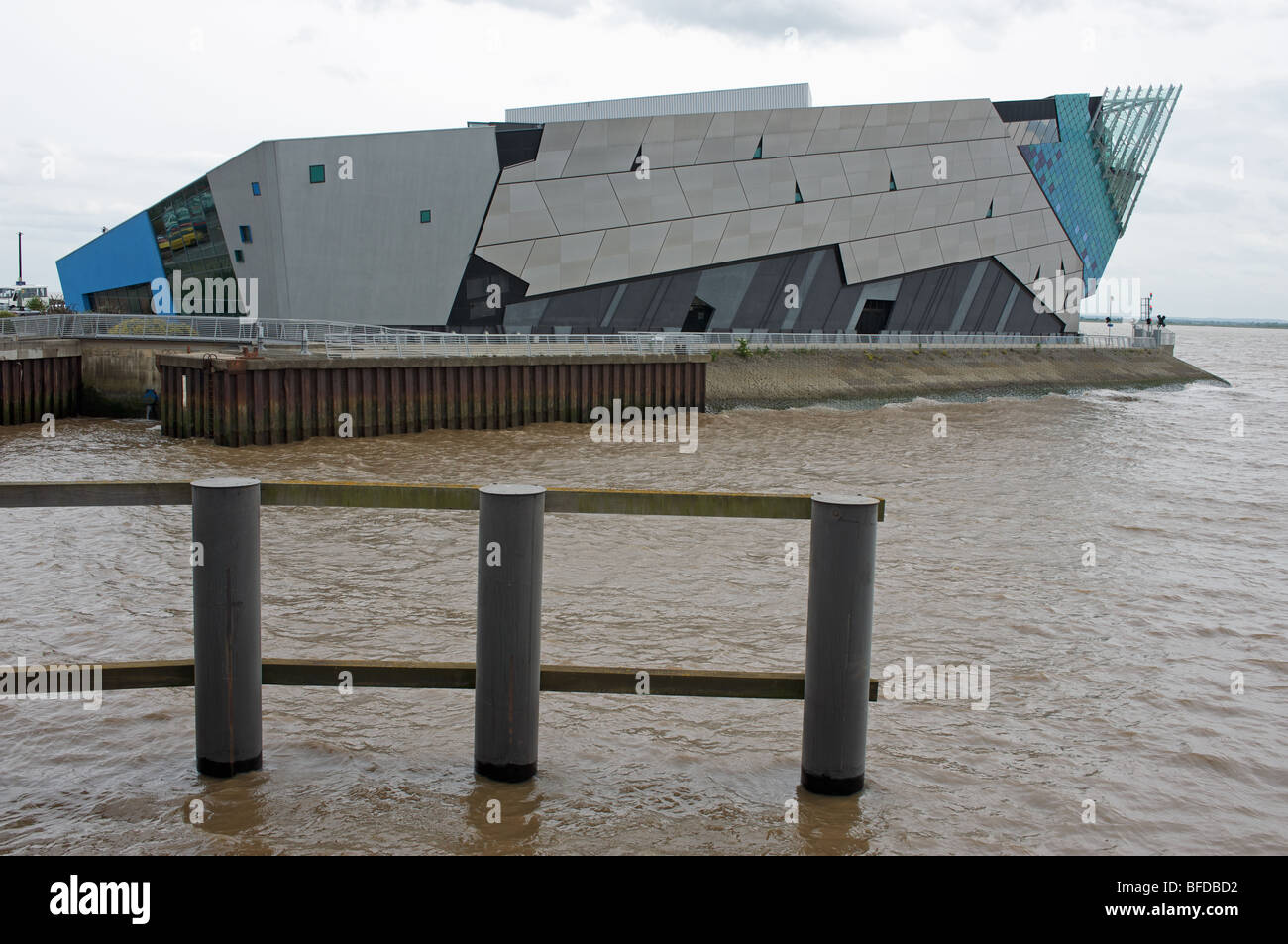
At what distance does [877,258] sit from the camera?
48969 mm

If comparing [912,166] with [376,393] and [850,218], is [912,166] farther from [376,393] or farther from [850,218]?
[376,393]

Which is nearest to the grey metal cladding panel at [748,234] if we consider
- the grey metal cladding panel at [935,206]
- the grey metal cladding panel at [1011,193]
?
the grey metal cladding panel at [935,206]

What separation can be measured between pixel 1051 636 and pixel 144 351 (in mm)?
27221

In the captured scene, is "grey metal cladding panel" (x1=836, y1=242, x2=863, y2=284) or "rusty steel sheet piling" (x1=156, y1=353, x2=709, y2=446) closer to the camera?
"rusty steel sheet piling" (x1=156, y1=353, x2=709, y2=446)

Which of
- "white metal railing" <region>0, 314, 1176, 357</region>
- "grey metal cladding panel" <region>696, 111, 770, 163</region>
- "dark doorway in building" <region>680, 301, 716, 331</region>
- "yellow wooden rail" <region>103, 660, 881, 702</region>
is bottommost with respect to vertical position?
"yellow wooden rail" <region>103, 660, 881, 702</region>

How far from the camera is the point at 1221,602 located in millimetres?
10578

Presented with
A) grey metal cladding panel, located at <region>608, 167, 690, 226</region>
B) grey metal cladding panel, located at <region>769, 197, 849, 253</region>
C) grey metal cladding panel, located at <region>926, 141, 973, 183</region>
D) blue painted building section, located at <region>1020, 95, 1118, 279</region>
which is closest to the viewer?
grey metal cladding panel, located at <region>608, 167, 690, 226</region>

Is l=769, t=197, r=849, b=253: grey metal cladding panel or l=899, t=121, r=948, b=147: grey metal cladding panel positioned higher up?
l=899, t=121, r=948, b=147: grey metal cladding panel

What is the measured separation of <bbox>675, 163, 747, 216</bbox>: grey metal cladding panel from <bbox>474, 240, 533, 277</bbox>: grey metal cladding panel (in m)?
6.94

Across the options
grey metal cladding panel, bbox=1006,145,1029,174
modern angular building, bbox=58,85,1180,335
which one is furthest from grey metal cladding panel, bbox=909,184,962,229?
grey metal cladding panel, bbox=1006,145,1029,174

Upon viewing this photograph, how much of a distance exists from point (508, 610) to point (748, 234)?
41.5m

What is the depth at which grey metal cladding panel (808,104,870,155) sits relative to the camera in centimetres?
4506

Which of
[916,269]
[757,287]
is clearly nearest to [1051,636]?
[757,287]

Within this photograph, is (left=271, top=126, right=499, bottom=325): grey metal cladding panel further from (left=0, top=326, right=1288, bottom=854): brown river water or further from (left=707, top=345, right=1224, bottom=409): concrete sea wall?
(left=0, top=326, right=1288, bottom=854): brown river water
